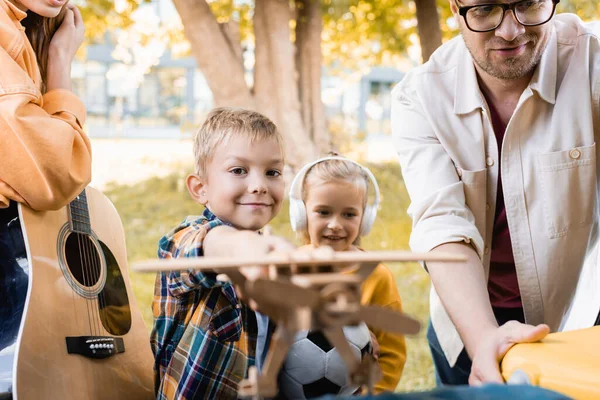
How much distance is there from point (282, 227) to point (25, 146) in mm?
4271

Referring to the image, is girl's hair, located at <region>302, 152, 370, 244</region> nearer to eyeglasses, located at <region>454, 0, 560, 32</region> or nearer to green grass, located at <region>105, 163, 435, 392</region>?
eyeglasses, located at <region>454, 0, 560, 32</region>

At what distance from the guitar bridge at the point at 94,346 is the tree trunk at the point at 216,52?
12.3 ft

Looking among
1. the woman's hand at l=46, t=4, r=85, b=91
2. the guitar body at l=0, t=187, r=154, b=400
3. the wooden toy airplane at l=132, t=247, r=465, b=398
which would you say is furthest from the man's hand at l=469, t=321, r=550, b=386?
the woman's hand at l=46, t=4, r=85, b=91

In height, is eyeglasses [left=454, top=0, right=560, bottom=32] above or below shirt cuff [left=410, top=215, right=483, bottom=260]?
above

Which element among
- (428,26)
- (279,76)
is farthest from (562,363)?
(279,76)

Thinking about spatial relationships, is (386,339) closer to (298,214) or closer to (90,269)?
(298,214)

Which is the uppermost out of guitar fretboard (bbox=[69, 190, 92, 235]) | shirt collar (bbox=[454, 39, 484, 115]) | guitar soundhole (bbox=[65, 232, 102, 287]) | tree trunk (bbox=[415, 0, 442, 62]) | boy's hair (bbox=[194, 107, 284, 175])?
tree trunk (bbox=[415, 0, 442, 62])

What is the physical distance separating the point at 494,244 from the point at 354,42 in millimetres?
5934

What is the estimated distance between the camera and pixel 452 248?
1.98 meters

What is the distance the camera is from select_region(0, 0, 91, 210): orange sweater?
184cm

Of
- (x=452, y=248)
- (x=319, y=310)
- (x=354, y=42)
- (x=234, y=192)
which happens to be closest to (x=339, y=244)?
(x=452, y=248)

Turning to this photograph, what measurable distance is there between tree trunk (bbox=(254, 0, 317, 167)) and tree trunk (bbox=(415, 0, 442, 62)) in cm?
244

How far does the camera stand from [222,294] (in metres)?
1.84

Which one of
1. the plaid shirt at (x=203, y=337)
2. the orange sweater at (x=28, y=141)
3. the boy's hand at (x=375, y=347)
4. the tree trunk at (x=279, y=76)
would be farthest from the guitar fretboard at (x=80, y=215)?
the tree trunk at (x=279, y=76)
